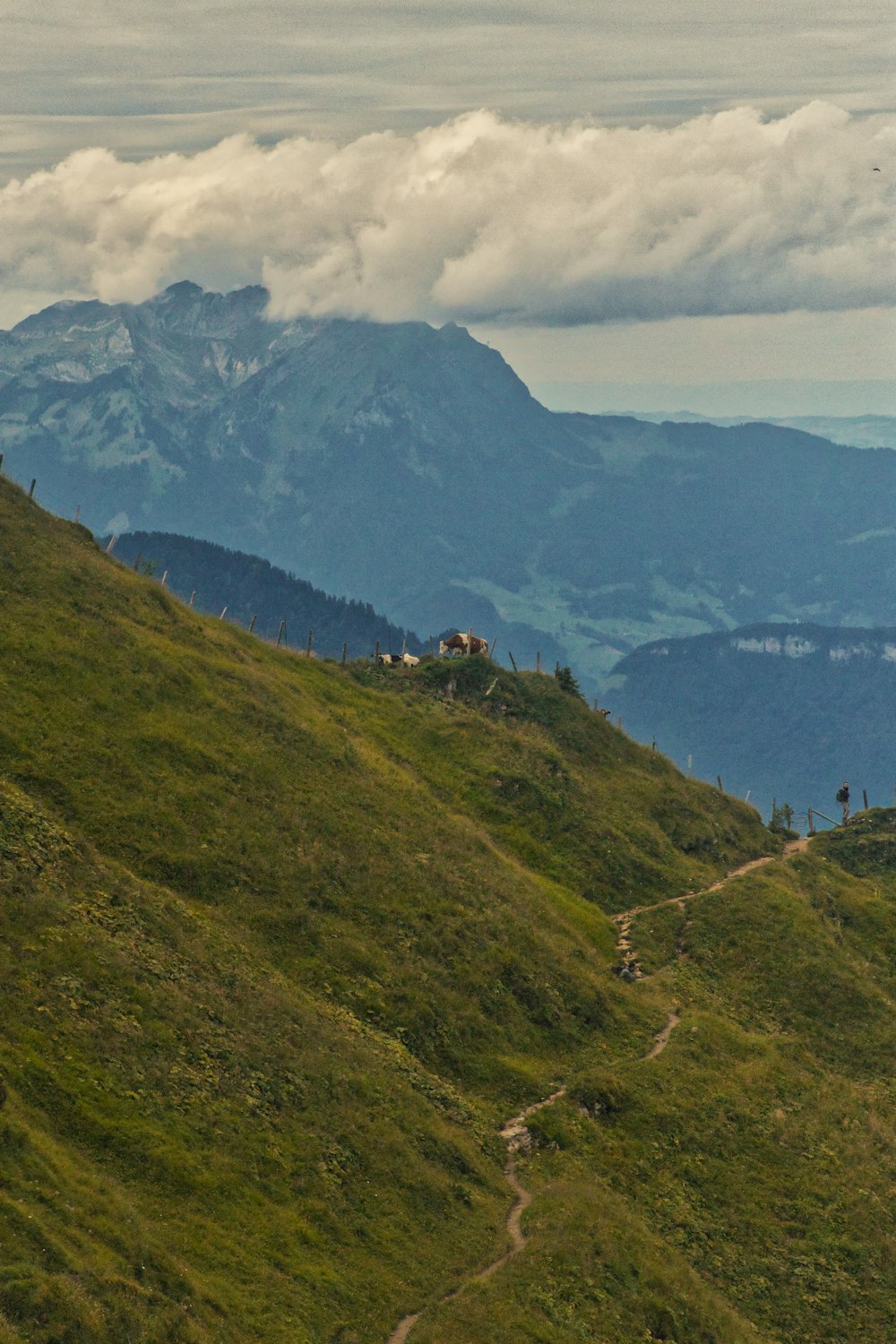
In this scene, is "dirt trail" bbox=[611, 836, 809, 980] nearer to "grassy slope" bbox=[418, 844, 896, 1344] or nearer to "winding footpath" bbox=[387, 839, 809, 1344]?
"winding footpath" bbox=[387, 839, 809, 1344]

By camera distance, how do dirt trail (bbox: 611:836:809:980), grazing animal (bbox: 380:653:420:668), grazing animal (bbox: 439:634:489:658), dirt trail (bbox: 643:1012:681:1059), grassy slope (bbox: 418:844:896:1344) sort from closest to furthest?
grassy slope (bbox: 418:844:896:1344), dirt trail (bbox: 643:1012:681:1059), dirt trail (bbox: 611:836:809:980), grazing animal (bbox: 380:653:420:668), grazing animal (bbox: 439:634:489:658)

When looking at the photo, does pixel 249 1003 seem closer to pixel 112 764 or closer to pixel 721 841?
pixel 112 764

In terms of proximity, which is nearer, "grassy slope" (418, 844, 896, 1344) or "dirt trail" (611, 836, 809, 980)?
"grassy slope" (418, 844, 896, 1344)

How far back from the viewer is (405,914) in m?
55.7

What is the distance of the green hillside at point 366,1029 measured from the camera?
32.9 meters

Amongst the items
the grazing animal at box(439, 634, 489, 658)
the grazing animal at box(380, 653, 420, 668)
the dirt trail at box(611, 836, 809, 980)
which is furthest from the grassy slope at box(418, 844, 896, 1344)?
the grazing animal at box(439, 634, 489, 658)

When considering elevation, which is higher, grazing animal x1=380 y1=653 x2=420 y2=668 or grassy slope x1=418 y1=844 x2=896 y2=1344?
grazing animal x1=380 y1=653 x2=420 y2=668

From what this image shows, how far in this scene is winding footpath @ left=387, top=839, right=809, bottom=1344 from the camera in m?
35.4

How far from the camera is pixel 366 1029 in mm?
47000

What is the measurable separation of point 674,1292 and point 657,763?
5701 cm

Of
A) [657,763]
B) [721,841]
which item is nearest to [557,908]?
[721,841]

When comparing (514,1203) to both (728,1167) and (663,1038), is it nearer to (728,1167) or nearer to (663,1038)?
(728,1167)

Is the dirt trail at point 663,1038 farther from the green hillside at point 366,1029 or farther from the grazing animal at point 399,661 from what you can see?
the grazing animal at point 399,661

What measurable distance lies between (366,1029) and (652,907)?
97.5 feet
